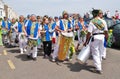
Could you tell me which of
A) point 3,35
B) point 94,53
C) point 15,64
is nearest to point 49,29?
point 15,64

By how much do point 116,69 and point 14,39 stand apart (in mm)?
7805

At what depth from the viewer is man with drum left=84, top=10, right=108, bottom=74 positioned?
970cm

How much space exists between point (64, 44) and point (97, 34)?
180 centimetres

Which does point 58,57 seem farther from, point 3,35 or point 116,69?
point 3,35

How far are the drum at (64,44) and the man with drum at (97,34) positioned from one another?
57.7 inches

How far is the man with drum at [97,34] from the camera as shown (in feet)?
31.8

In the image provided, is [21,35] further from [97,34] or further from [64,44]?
[97,34]

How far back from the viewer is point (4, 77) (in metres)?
9.20

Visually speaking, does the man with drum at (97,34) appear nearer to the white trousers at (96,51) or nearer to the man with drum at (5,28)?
the white trousers at (96,51)

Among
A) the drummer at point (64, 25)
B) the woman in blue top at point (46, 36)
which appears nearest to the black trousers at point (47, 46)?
the woman in blue top at point (46, 36)

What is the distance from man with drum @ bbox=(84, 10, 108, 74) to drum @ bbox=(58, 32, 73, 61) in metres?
1.47

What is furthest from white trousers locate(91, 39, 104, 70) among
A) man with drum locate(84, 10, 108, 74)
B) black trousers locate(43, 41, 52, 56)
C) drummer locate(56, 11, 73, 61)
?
black trousers locate(43, 41, 52, 56)

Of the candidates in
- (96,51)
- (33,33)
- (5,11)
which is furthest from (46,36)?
(5,11)

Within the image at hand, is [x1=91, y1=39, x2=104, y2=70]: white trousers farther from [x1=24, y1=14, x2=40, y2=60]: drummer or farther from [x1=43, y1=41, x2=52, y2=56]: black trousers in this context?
[x1=43, y1=41, x2=52, y2=56]: black trousers
